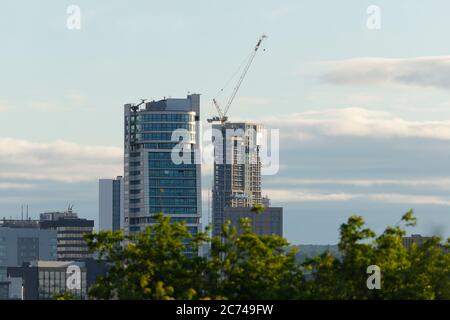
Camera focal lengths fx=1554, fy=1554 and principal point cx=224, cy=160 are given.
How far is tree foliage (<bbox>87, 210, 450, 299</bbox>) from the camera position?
370 ft

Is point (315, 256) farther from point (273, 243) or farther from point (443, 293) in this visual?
point (443, 293)

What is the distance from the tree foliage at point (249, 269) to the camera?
113m

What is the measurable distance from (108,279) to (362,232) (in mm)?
19663

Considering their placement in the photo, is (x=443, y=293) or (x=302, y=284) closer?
(x=302, y=284)

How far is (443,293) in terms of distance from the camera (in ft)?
412

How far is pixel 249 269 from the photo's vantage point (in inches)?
4464

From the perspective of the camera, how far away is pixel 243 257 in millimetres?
116688
